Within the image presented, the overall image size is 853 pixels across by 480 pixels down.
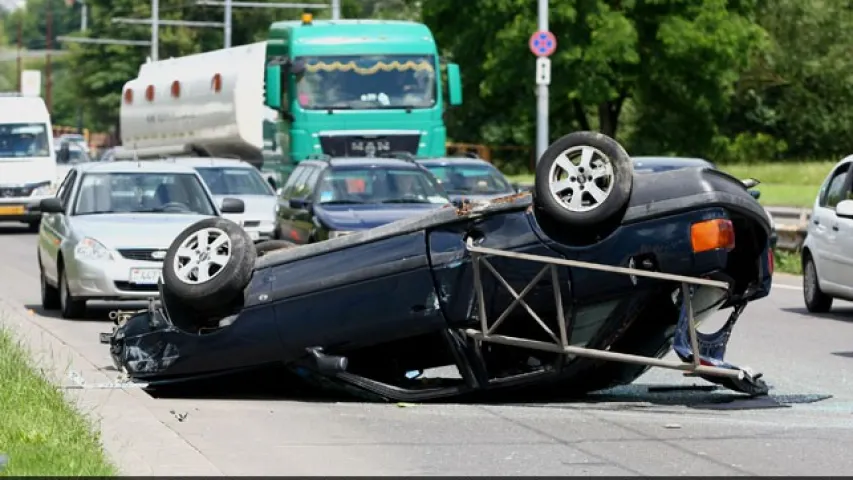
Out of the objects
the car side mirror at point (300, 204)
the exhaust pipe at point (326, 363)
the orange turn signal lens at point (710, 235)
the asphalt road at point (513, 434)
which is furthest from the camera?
the car side mirror at point (300, 204)

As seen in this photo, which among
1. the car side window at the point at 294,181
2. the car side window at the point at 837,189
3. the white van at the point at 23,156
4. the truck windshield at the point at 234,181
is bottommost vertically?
the white van at the point at 23,156

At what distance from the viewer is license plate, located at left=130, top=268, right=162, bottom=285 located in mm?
16984

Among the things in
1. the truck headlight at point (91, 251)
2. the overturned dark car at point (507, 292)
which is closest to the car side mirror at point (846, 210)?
the overturned dark car at point (507, 292)

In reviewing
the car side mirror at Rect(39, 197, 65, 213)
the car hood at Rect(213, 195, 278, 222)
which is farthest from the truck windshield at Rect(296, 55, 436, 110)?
the car side mirror at Rect(39, 197, 65, 213)

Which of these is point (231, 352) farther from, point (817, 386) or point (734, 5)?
point (734, 5)

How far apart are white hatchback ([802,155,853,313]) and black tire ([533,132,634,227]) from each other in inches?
276

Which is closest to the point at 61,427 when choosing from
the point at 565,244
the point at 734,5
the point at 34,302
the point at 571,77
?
the point at 565,244

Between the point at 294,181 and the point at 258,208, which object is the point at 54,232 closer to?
the point at 294,181

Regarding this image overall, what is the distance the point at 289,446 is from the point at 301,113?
2209cm

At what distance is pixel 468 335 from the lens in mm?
10656

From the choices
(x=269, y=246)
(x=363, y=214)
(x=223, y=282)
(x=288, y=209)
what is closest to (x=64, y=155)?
(x=288, y=209)

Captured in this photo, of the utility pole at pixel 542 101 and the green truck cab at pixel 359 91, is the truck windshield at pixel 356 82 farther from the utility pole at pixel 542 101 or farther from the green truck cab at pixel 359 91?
the utility pole at pixel 542 101

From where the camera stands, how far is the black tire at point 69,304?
56.3 ft

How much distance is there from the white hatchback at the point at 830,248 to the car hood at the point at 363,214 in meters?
4.20
